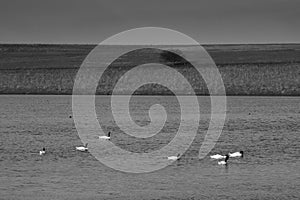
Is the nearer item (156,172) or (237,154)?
(156,172)

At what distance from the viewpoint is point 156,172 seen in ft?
91.8

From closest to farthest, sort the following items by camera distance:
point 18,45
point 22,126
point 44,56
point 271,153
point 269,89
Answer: point 271,153 < point 22,126 < point 269,89 < point 44,56 < point 18,45

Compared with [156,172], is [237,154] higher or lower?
higher

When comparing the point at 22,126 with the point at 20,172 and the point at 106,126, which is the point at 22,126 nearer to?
the point at 106,126

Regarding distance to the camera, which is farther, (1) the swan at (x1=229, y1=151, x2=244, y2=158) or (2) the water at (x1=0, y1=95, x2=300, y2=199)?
(1) the swan at (x1=229, y1=151, x2=244, y2=158)

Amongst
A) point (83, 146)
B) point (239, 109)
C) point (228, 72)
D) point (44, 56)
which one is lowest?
point (83, 146)

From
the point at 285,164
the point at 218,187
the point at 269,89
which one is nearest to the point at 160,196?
the point at 218,187

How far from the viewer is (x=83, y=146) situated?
35.4 metres

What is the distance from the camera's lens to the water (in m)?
24.1

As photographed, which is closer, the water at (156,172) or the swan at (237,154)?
the water at (156,172)

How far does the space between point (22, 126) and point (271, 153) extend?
1850 cm

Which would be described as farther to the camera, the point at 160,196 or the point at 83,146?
the point at 83,146

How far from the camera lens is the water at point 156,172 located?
24094mm

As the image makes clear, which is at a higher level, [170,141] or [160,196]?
[170,141]
